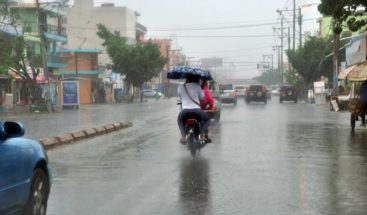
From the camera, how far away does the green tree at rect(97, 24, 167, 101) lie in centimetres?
7006

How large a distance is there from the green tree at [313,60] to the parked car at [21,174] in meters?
58.3

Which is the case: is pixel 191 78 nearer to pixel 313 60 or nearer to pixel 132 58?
pixel 313 60

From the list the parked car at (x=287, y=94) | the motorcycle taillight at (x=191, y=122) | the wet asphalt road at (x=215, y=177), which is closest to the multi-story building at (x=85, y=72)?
the parked car at (x=287, y=94)

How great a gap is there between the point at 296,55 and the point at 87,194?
61283 millimetres

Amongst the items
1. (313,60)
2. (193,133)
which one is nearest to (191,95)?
(193,133)

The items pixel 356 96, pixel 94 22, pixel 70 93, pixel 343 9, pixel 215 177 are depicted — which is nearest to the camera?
pixel 215 177

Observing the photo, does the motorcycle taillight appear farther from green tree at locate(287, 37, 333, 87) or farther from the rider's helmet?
green tree at locate(287, 37, 333, 87)

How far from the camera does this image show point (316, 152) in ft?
46.2

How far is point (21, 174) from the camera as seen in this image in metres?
6.50

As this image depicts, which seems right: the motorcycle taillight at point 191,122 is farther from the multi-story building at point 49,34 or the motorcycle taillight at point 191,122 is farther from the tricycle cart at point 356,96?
the multi-story building at point 49,34

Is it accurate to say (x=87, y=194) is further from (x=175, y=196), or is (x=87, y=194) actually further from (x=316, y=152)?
(x=316, y=152)

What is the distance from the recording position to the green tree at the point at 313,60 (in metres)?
64.2

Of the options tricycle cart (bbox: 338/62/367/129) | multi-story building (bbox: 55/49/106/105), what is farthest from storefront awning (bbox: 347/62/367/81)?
multi-story building (bbox: 55/49/106/105)

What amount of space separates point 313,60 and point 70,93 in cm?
2857
